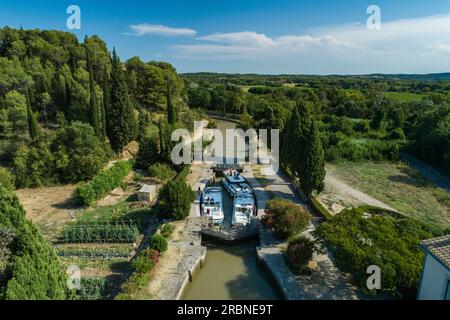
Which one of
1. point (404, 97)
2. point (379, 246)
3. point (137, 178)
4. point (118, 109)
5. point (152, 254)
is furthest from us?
point (404, 97)

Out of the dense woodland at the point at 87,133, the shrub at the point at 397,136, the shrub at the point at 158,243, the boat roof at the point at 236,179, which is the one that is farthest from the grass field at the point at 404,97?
the shrub at the point at 158,243

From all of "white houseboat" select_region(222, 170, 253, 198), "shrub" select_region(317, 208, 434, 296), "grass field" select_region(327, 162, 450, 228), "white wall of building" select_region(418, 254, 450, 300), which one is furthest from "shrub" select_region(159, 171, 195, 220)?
"grass field" select_region(327, 162, 450, 228)

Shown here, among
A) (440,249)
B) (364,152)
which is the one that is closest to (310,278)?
(440,249)

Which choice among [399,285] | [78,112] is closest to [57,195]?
[78,112]

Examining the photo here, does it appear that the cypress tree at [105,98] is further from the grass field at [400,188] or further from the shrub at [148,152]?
the grass field at [400,188]

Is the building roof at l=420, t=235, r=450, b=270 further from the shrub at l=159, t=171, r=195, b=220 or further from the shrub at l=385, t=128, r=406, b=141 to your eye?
the shrub at l=385, t=128, r=406, b=141

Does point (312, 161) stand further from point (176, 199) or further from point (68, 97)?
point (68, 97)
